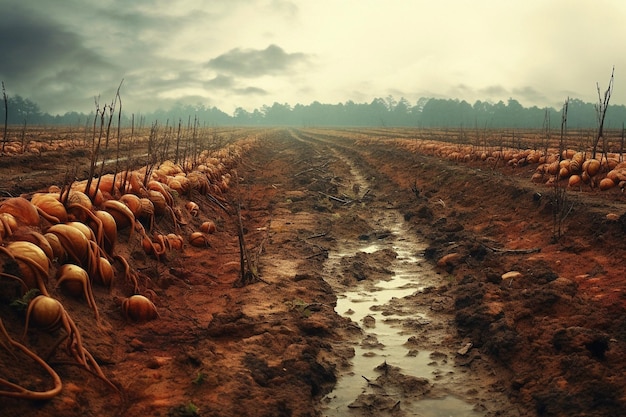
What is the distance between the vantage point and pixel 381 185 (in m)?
18.5

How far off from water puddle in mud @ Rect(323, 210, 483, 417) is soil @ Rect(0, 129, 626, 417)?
0.08m

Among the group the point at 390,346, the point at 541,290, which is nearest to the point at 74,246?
the point at 390,346

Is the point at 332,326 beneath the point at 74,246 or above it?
beneath

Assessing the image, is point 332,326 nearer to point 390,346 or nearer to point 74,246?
point 390,346

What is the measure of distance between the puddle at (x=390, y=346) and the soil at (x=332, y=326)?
0.23 feet

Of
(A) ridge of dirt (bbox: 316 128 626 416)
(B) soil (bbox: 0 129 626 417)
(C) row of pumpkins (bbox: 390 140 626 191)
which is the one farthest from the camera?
(C) row of pumpkins (bbox: 390 140 626 191)

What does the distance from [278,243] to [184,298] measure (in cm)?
340

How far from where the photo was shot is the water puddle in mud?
4477 mm

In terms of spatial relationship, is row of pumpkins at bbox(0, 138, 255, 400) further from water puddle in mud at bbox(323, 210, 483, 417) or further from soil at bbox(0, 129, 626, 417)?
water puddle in mud at bbox(323, 210, 483, 417)

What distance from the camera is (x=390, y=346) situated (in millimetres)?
5734

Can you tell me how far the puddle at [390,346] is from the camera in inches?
176

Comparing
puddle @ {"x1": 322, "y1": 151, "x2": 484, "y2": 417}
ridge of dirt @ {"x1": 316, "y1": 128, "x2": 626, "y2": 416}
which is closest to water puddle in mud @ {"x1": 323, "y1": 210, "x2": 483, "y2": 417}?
puddle @ {"x1": 322, "y1": 151, "x2": 484, "y2": 417}

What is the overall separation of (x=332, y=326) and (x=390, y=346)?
77cm

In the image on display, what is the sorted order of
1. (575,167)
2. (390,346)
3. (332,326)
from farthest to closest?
1. (575,167)
2. (332,326)
3. (390,346)
